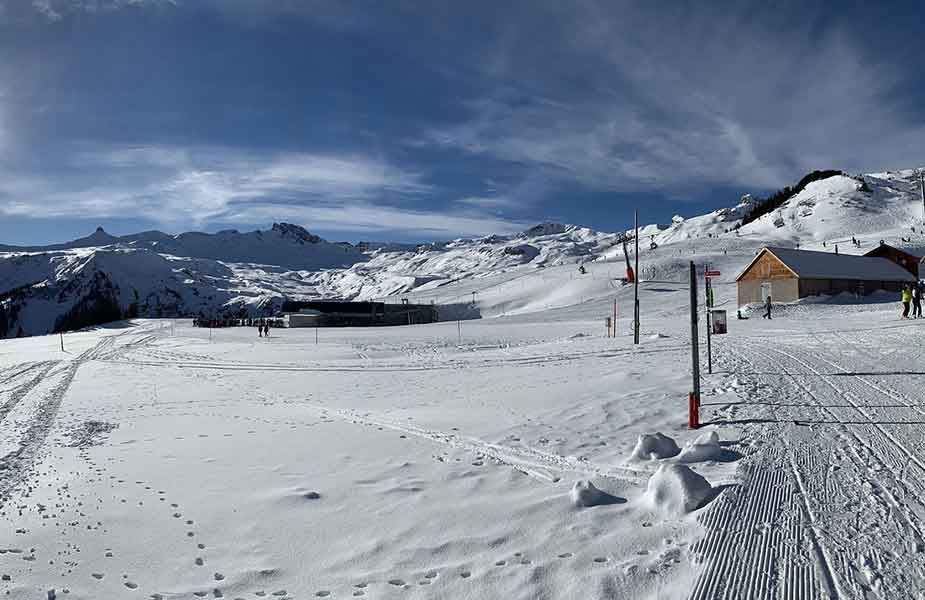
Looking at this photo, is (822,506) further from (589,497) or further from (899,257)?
(899,257)

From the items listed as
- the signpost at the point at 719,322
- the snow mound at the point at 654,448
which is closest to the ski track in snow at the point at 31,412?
the snow mound at the point at 654,448

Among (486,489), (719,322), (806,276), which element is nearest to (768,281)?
(806,276)

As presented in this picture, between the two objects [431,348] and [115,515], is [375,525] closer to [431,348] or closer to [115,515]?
[115,515]

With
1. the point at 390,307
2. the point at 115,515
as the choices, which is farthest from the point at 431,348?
the point at 390,307

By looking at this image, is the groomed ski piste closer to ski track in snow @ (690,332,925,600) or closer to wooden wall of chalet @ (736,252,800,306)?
ski track in snow @ (690,332,925,600)

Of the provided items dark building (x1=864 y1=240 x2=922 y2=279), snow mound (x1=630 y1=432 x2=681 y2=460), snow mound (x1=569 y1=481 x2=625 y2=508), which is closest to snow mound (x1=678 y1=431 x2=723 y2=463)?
snow mound (x1=630 y1=432 x2=681 y2=460)

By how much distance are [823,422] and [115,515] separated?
34.4 feet

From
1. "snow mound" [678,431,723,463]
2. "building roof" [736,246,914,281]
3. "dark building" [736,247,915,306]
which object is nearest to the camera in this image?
"snow mound" [678,431,723,463]

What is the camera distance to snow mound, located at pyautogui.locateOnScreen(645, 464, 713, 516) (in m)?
5.95

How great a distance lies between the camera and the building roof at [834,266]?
166 feet

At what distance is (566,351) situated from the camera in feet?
80.5

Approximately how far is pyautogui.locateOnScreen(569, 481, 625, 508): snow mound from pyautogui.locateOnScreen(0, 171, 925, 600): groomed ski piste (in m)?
0.02

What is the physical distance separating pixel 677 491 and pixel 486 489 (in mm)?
2271

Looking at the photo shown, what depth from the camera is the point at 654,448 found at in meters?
8.03
